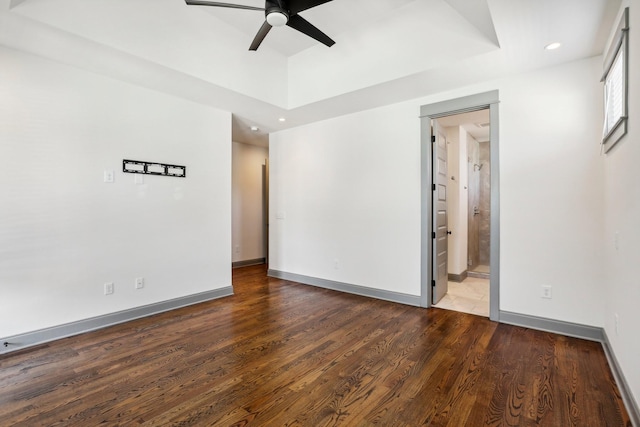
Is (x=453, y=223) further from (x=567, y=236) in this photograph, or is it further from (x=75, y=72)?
(x=75, y=72)

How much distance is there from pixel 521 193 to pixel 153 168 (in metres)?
4.09

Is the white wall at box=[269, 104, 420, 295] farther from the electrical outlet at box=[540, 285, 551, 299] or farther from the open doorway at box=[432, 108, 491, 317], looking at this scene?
the electrical outlet at box=[540, 285, 551, 299]

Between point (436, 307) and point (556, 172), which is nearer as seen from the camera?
point (556, 172)

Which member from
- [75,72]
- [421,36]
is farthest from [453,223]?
[75,72]

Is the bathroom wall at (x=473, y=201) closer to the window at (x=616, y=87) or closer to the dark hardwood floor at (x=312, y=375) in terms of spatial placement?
the dark hardwood floor at (x=312, y=375)

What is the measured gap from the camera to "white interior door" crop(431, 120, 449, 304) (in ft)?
12.5

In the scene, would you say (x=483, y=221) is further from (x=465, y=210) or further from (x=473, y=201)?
(x=465, y=210)

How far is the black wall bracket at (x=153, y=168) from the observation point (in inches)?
132

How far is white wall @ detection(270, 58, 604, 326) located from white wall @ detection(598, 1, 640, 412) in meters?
0.36

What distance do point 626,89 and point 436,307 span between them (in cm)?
276

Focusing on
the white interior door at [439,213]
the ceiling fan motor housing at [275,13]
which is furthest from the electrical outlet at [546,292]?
the ceiling fan motor housing at [275,13]

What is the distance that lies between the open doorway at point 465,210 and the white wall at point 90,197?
10.4 ft

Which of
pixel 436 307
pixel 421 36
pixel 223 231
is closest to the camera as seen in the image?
pixel 421 36

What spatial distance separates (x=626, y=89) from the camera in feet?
6.30
